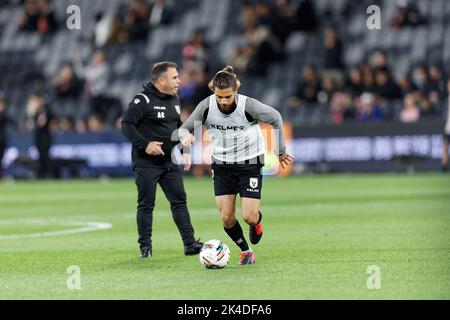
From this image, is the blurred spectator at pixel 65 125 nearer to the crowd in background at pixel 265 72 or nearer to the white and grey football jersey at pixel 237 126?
the crowd in background at pixel 265 72

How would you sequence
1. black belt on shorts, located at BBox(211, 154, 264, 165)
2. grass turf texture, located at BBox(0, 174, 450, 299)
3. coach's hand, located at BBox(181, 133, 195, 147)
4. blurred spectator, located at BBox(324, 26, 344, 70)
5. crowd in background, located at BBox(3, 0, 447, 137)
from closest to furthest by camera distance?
grass turf texture, located at BBox(0, 174, 450, 299) → coach's hand, located at BBox(181, 133, 195, 147) → black belt on shorts, located at BBox(211, 154, 264, 165) → crowd in background, located at BBox(3, 0, 447, 137) → blurred spectator, located at BBox(324, 26, 344, 70)

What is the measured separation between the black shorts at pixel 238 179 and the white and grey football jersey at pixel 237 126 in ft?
0.31

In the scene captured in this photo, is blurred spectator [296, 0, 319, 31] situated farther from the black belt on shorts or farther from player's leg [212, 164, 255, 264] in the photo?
player's leg [212, 164, 255, 264]

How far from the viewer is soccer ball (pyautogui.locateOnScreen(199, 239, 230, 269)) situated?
11689 millimetres

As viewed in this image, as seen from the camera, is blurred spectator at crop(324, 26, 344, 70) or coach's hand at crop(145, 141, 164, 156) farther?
blurred spectator at crop(324, 26, 344, 70)

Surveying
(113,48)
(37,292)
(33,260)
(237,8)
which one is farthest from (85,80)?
(37,292)

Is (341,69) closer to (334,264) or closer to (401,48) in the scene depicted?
(401,48)

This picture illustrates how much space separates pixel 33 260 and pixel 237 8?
24.0 m

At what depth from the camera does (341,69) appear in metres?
32.0

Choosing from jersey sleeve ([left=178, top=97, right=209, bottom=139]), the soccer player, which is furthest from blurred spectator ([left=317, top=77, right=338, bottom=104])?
jersey sleeve ([left=178, top=97, right=209, bottom=139])

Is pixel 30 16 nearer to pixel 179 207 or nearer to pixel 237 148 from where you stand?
pixel 179 207

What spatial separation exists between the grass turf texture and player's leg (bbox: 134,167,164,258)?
220 millimetres

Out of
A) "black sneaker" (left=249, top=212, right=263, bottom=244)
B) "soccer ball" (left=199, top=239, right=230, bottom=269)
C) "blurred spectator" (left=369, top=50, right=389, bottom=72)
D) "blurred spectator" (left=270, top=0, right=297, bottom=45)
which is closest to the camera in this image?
"soccer ball" (left=199, top=239, right=230, bottom=269)

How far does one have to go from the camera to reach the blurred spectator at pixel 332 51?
103 feet
